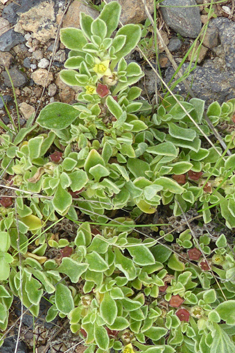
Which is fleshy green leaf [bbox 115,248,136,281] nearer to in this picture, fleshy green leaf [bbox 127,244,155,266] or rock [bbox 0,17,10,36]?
fleshy green leaf [bbox 127,244,155,266]

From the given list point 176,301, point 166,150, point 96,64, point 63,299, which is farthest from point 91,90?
point 176,301

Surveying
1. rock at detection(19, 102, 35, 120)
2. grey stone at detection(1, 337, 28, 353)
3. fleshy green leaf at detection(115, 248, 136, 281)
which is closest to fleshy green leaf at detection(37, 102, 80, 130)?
rock at detection(19, 102, 35, 120)

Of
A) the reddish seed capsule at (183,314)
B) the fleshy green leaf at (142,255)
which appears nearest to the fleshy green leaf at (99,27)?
the fleshy green leaf at (142,255)

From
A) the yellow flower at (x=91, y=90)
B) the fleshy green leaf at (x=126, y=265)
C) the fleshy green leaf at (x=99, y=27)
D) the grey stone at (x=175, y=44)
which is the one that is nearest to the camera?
the fleshy green leaf at (x=99, y=27)

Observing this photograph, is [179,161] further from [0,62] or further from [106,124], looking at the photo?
[0,62]

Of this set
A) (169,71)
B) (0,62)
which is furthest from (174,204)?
(0,62)

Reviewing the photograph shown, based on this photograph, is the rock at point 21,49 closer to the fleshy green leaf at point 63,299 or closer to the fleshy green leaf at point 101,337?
the fleshy green leaf at point 63,299
